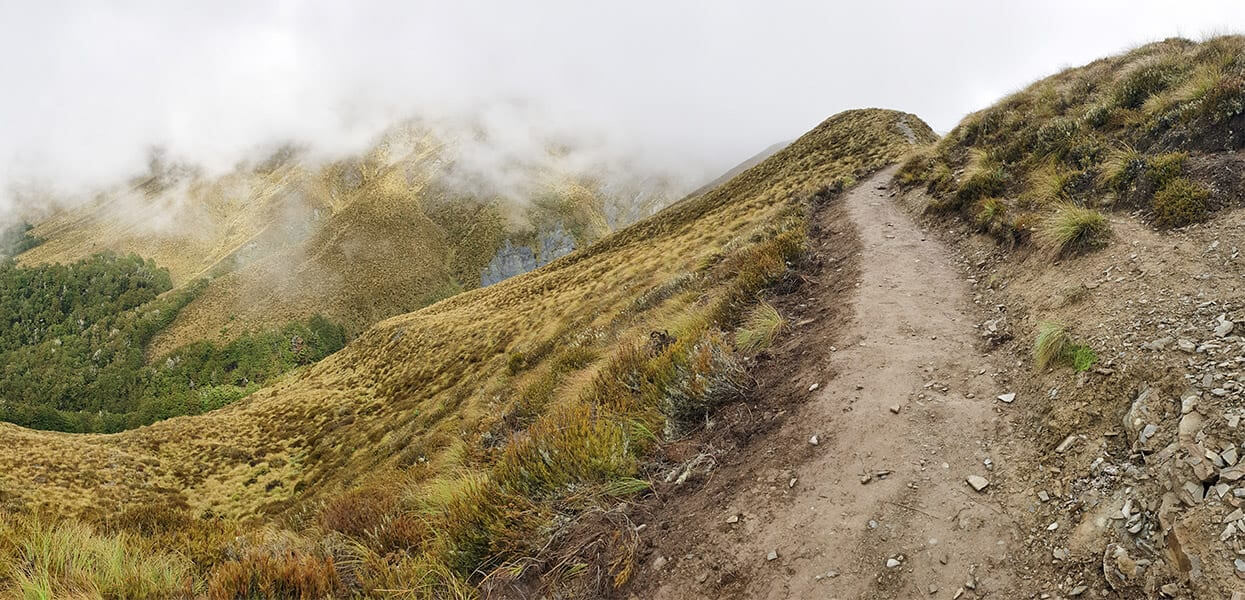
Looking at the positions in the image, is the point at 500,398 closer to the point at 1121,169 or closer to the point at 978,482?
the point at 978,482

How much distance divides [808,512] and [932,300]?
5736 millimetres

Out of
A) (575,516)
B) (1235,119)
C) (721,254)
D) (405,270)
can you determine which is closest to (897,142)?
(721,254)

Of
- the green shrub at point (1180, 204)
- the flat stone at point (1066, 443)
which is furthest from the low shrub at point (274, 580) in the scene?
the green shrub at point (1180, 204)

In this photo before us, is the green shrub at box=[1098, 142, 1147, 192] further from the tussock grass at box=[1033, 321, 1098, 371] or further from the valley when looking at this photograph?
the tussock grass at box=[1033, 321, 1098, 371]

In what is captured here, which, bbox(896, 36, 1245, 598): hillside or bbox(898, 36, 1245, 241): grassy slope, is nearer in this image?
bbox(896, 36, 1245, 598): hillside

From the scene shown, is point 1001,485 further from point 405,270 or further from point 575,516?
point 405,270

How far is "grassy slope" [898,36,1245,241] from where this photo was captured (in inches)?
311

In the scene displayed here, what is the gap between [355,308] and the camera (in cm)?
15362

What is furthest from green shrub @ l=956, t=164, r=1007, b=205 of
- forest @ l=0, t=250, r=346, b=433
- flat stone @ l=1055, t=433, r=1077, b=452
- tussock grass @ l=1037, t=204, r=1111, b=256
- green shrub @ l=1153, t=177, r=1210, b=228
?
forest @ l=0, t=250, r=346, b=433

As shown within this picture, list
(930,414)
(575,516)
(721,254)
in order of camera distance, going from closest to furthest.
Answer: (575,516)
(930,414)
(721,254)

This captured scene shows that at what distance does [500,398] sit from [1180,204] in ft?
54.5

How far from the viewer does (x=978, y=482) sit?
461 cm

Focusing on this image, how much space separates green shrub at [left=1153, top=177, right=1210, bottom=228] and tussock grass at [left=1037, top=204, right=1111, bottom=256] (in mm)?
572

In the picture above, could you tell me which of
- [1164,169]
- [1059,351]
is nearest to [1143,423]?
[1059,351]
